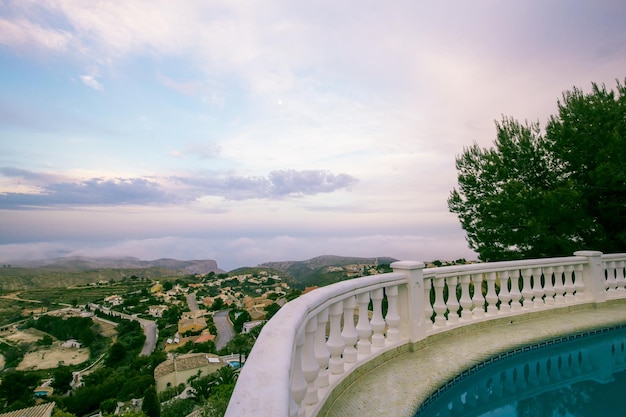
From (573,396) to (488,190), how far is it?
10771mm

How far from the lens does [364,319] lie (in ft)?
11.6

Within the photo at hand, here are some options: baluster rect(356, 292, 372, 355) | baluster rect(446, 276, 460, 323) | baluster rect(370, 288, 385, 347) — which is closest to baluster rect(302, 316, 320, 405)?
baluster rect(356, 292, 372, 355)

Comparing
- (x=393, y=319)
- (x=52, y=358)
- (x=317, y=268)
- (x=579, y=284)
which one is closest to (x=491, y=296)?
(x=393, y=319)

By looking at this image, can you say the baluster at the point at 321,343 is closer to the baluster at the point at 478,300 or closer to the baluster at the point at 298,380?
the baluster at the point at 298,380

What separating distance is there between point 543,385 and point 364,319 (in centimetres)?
229

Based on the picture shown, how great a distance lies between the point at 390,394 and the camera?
315 cm

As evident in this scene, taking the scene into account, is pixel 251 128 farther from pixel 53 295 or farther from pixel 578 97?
pixel 53 295

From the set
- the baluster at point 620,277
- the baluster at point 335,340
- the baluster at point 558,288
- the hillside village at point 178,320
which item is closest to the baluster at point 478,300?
the baluster at point 558,288

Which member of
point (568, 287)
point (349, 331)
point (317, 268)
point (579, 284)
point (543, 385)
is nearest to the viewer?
point (349, 331)

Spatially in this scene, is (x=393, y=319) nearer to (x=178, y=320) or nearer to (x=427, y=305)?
(x=427, y=305)

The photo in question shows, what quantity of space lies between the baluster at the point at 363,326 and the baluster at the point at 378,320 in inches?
10.0

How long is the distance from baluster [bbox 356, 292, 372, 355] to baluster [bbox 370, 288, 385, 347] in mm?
254

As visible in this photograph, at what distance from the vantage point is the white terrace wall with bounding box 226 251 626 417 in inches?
44.0

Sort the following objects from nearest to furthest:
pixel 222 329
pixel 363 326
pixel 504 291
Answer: pixel 363 326, pixel 504 291, pixel 222 329
